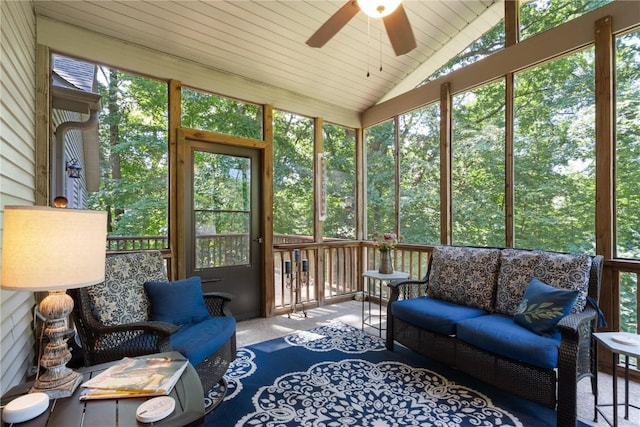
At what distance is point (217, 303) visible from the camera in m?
2.75

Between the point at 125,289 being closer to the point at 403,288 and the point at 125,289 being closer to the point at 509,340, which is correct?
the point at 403,288

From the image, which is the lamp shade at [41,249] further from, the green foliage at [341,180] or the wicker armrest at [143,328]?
the green foliage at [341,180]

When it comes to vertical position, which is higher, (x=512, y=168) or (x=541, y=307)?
(x=512, y=168)

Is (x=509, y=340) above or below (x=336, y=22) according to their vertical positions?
below

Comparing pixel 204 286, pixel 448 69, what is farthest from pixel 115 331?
pixel 448 69

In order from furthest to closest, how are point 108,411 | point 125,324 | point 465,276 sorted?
1. point 465,276
2. point 125,324
3. point 108,411

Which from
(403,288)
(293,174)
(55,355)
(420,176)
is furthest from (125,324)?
(420,176)

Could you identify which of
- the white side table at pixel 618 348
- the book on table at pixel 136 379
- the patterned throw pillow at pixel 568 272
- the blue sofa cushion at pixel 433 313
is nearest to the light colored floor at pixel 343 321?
the white side table at pixel 618 348

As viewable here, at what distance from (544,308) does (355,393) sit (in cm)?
146

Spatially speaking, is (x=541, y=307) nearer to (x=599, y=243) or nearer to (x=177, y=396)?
(x=599, y=243)

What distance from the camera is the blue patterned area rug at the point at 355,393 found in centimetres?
206

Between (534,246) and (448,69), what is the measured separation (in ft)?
7.71

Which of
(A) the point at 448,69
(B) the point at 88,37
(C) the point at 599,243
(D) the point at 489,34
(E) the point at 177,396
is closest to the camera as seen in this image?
(E) the point at 177,396

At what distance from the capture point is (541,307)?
2.23 meters
